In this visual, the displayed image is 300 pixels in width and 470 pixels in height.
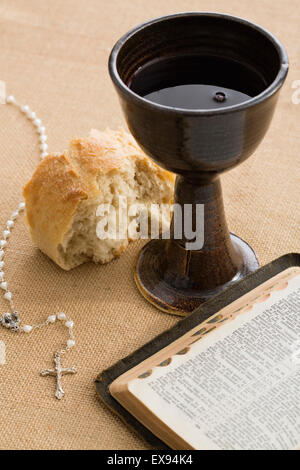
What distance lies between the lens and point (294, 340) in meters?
0.89

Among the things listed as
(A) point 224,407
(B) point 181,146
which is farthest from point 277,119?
(A) point 224,407

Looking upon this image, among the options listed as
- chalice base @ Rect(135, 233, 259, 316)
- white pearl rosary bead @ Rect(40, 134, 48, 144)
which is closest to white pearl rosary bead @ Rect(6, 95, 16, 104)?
white pearl rosary bead @ Rect(40, 134, 48, 144)

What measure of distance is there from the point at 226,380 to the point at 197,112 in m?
0.33

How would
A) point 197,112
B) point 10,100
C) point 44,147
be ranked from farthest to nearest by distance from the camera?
point 10,100, point 44,147, point 197,112

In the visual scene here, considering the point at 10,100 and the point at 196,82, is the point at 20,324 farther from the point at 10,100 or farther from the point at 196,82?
the point at 10,100

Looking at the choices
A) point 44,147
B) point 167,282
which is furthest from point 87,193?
point 44,147

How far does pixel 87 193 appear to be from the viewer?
1004mm

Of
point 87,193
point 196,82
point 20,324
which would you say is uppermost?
point 196,82

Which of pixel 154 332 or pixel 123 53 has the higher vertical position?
pixel 123 53

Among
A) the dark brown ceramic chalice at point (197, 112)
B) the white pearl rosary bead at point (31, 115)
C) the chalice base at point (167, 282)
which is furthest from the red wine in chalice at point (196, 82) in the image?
the white pearl rosary bead at point (31, 115)

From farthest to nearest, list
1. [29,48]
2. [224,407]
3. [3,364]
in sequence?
[29,48], [3,364], [224,407]

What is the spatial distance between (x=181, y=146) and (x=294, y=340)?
288mm

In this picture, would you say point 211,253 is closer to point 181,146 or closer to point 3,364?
point 181,146

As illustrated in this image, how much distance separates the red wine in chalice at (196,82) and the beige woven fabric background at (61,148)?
0.30 metres
